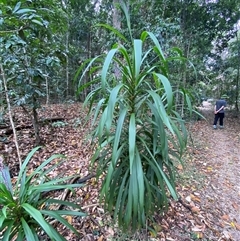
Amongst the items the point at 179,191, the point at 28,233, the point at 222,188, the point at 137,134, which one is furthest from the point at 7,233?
the point at 222,188

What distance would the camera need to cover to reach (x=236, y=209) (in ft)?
7.37

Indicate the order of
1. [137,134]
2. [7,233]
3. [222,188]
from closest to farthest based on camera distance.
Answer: [7,233] < [137,134] < [222,188]

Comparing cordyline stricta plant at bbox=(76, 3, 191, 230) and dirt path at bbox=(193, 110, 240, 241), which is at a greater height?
cordyline stricta plant at bbox=(76, 3, 191, 230)

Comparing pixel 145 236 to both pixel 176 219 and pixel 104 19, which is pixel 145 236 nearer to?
pixel 176 219

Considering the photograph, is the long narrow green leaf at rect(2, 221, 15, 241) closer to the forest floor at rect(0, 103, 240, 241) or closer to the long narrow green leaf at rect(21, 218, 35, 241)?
the long narrow green leaf at rect(21, 218, 35, 241)

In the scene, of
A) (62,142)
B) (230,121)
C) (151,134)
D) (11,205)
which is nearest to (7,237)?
(11,205)

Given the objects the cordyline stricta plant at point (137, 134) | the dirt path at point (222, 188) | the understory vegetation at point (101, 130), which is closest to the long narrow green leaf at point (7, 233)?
the understory vegetation at point (101, 130)

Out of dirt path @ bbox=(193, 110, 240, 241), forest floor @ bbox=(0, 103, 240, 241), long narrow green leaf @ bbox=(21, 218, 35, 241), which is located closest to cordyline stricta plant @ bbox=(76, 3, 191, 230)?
forest floor @ bbox=(0, 103, 240, 241)

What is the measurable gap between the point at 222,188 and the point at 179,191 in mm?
841

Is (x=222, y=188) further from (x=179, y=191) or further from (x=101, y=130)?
(x=101, y=130)

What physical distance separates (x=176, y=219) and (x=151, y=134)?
1057 millimetres

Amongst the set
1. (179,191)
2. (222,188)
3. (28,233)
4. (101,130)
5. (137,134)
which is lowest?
(222,188)

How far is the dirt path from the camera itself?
1884 millimetres

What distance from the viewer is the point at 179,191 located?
2.25 metres
